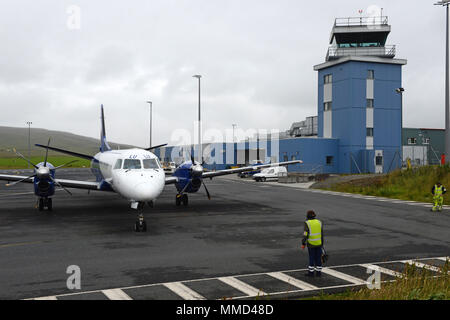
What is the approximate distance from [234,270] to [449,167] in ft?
91.0

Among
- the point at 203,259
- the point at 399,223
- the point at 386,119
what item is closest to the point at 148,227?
the point at 203,259

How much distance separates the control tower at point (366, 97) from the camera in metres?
55.7

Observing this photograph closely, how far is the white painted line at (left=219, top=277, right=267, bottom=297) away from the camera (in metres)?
8.64

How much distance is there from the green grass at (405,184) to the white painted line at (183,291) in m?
24.3

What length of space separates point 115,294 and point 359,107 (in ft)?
172

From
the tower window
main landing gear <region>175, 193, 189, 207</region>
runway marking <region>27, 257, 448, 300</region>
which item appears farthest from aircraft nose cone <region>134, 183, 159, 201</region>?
the tower window

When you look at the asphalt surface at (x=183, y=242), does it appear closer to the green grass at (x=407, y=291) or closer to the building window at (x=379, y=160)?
the green grass at (x=407, y=291)

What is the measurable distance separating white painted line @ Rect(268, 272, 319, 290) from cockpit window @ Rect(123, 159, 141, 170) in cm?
936

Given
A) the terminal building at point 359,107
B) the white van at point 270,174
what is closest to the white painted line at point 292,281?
the white van at point 270,174

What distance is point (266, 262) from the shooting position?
453 inches

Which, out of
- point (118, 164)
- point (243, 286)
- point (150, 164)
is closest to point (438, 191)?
point (150, 164)

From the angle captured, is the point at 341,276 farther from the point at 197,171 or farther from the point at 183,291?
the point at 197,171

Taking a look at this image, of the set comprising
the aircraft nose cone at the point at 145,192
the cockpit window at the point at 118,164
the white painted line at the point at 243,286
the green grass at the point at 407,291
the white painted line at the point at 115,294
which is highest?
the cockpit window at the point at 118,164
